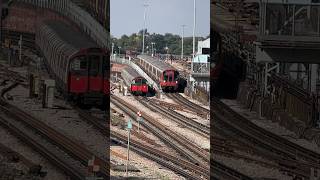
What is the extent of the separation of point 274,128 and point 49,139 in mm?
3097

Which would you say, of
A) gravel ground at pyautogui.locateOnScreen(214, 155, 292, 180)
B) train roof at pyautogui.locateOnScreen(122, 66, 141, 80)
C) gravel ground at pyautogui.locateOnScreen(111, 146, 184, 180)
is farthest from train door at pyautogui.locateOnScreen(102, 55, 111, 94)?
train roof at pyautogui.locateOnScreen(122, 66, 141, 80)

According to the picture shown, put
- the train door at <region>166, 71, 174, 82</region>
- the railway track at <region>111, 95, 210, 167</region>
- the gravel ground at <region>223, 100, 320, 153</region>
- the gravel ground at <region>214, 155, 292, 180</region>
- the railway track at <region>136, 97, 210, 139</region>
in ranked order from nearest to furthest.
Answer: the gravel ground at <region>214, 155, 292, 180</region>
the gravel ground at <region>223, 100, 320, 153</region>
the railway track at <region>111, 95, 210, 167</region>
the railway track at <region>136, 97, 210, 139</region>
the train door at <region>166, 71, 174, 82</region>

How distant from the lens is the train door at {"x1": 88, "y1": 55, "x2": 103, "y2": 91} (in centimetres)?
602

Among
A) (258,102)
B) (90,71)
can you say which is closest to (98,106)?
(90,71)

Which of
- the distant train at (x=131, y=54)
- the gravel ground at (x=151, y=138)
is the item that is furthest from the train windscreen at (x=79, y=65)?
the distant train at (x=131, y=54)

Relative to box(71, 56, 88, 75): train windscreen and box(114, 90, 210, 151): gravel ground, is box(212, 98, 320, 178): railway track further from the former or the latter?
box(71, 56, 88, 75): train windscreen

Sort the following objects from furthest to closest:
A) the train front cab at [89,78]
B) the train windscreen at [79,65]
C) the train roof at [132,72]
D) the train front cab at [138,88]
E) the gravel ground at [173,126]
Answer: the train front cab at [138,88] < the train roof at [132,72] < the gravel ground at [173,126] < the train windscreen at [79,65] < the train front cab at [89,78]

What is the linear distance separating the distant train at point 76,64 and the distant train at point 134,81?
2261mm

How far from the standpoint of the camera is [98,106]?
587 centimetres

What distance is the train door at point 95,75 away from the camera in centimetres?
602

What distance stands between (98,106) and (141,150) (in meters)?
1.71

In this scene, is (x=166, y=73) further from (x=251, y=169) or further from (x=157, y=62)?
(x=251, y=169)

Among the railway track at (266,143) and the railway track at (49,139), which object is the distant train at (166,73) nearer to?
the railway track at (266,143)

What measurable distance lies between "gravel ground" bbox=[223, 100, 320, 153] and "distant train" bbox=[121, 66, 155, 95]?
260 centimetres
